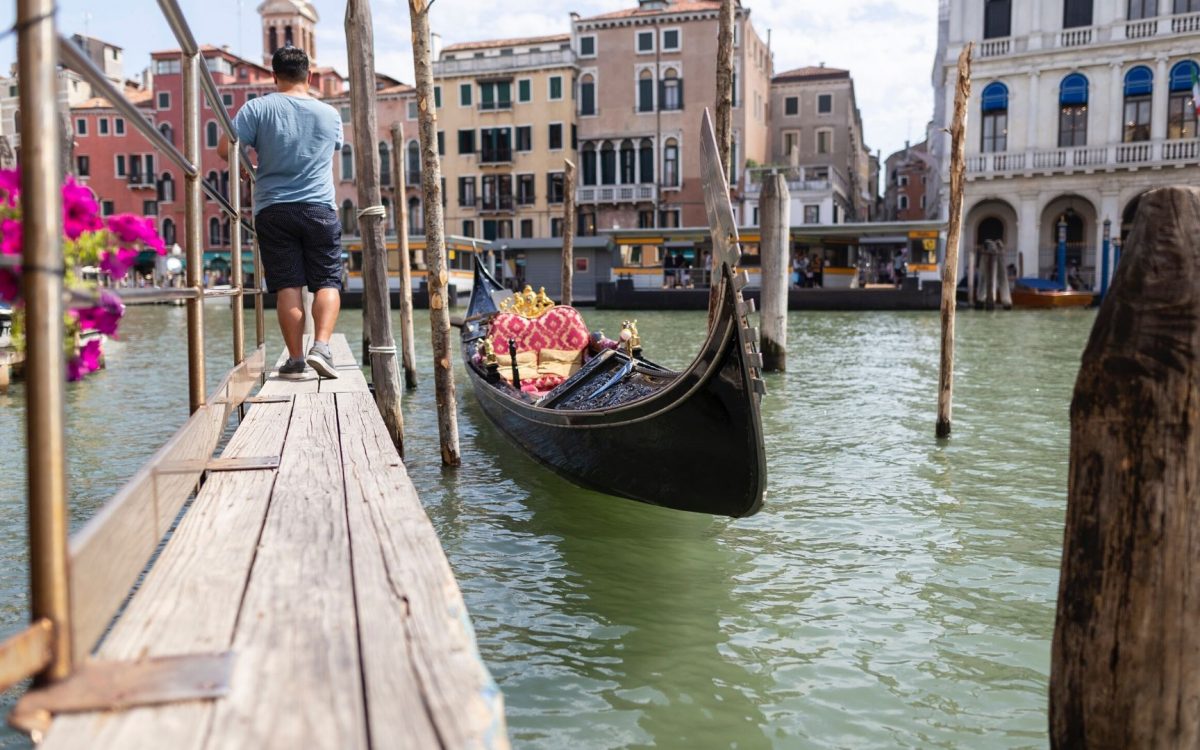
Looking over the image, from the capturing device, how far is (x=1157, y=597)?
1873 mm

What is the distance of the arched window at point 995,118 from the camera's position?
26.1m

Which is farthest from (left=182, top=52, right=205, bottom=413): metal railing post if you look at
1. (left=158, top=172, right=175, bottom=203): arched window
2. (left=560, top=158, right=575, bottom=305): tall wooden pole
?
(left=158, top=172, right=175, bottom=203): arched window

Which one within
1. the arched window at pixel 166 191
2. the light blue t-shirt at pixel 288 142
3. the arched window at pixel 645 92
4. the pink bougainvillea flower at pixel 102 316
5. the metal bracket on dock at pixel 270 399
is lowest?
the metal bracket on dock at pixel 270 399

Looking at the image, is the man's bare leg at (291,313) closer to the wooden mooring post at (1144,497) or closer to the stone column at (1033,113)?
the wooden mooring post at (1144,497)

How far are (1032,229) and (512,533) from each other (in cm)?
2422

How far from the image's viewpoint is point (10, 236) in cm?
143

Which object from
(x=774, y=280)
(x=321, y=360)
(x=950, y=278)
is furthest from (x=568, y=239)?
(x=321, y=360)

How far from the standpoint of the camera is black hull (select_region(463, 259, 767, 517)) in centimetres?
355

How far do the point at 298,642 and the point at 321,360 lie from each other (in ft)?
9.67

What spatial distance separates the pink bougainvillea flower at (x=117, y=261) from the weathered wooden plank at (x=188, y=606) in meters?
0.44

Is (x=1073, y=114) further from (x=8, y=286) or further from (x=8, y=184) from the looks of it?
(x=8, y=286)

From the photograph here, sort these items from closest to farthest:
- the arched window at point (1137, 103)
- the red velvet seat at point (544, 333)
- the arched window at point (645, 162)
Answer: the red velvet seat at point (544, 333)
the arched window at point (1137, 103)
the arched window at point (645, 162)

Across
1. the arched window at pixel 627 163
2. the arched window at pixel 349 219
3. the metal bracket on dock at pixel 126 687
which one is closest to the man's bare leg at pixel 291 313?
the metal bracket on dock at pixel 126 687

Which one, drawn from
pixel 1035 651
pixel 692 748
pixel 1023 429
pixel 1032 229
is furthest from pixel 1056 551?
pixel 1032 229
